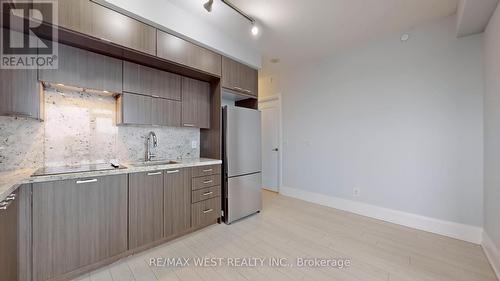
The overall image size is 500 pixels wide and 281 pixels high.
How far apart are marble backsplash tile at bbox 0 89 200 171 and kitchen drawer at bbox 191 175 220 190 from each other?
0.77 m

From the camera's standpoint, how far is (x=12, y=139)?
5.83 feet

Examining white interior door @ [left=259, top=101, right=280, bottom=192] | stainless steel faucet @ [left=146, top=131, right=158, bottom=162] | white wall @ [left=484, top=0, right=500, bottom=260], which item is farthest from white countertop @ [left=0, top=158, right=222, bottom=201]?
white wall @ [left=484, top=0, right=500, bottom=260]

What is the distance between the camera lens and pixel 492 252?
6.19 feet

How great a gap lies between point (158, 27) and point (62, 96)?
1.20 metres

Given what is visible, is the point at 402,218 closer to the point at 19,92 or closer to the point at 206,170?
the point at 206,170

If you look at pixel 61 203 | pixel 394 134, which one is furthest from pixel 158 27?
pixel 394 134

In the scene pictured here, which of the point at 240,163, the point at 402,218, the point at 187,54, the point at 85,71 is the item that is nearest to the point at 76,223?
the point at 85,71

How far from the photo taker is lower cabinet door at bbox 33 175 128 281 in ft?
5.05

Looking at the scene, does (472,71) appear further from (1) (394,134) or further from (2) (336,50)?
(2) (336,50)

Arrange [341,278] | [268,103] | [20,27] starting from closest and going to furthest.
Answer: [20,27], [341,278], [268,103]

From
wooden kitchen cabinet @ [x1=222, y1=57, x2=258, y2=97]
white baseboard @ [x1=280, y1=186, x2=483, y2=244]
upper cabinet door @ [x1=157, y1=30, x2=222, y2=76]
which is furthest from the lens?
wooden kitchen cabinet @ [x1=222, y1=57, x2=258, y2=97]

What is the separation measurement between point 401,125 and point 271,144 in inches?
96.6

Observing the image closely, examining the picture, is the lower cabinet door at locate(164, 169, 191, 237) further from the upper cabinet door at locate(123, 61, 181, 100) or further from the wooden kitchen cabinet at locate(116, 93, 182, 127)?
the upper cabinet door at locate(123, 61, 181, 100)

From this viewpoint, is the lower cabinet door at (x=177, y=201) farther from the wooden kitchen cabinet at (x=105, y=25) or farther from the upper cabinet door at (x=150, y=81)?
the wooden kitchen cabinet at (x=105, y=25)
